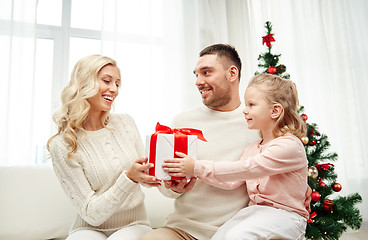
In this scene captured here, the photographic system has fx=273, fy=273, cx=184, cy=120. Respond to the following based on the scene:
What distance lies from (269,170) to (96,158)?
35.8 inches

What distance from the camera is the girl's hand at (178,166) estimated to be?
1101 mm

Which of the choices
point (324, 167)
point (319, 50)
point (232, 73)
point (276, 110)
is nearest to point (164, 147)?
point (276, 110)

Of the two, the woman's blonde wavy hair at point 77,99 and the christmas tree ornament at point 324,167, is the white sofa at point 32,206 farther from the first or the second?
the christmas tree ornament at point 324,167

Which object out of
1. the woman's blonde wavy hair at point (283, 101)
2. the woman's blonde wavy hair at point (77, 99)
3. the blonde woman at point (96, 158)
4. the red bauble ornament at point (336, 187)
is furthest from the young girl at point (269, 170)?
the red bauble ornament at point (336, 187)

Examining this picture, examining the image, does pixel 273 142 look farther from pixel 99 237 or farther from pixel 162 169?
pixel 99 237

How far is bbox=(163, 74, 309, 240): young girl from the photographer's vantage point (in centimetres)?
112

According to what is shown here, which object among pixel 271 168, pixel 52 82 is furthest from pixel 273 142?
pixel 52 82

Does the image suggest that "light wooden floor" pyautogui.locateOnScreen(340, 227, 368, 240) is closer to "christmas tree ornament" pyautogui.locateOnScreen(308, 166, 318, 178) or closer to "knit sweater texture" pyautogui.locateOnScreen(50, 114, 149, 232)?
"christmas tree ornament" pyautogui.locateOnScreen(308, 166, 318, 178)

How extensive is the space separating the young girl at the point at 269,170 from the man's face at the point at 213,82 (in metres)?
0.22

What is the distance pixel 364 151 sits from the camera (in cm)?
297

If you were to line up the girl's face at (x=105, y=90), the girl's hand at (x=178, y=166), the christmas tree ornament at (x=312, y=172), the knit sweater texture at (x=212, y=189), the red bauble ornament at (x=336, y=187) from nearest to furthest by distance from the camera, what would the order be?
the girl's hand at (x=178, y=166), the knit sweater texture at (x=212, y=189), the girl's face at (x=105, y=90), the christmas tree ornament at (x=312, y=172), the red bauble ornament at (x=336, y=187)

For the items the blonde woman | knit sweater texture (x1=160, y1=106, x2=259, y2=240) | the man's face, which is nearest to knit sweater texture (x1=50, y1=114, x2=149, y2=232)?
the blonde woman

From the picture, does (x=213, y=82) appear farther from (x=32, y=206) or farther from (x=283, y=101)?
(x=32, y=206)

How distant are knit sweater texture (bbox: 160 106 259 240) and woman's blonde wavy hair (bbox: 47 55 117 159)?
531 mm
